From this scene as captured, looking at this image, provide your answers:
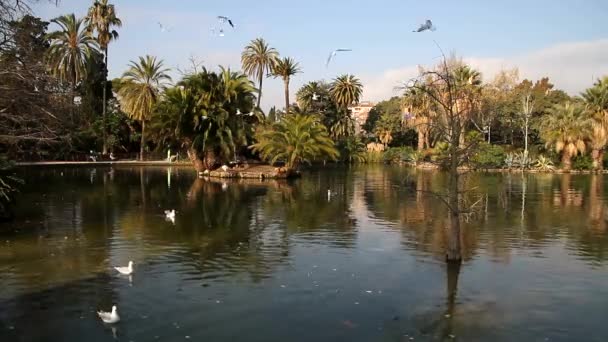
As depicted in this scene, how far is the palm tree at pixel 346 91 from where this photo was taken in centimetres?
7606

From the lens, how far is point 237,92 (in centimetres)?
4584

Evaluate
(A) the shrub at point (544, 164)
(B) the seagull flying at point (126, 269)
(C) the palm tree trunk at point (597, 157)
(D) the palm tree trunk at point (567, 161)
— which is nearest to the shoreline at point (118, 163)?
(A) the shrub at point (544, 164)

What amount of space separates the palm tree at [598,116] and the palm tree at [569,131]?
691 mm

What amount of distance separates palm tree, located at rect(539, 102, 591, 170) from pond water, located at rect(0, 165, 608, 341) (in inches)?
1206

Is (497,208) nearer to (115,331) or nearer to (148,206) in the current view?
(148,206)

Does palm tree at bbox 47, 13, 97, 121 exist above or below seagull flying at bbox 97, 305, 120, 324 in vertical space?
above

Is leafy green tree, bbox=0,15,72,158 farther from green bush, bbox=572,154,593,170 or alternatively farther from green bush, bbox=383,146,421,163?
green bush, bbox=383,146,421,163

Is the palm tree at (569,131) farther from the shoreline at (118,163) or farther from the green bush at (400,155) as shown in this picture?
the shoreline at (118,163)

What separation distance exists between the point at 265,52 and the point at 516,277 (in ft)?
202

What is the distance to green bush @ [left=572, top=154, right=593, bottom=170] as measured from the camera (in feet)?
175

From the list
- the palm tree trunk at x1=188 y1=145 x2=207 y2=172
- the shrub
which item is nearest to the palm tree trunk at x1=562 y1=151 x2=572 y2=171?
the shrub

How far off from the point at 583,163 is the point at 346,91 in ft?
105

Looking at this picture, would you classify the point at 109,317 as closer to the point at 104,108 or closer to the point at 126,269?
the point at 126,269

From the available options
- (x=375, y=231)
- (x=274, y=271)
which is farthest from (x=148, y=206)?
(x=274, y=271)
